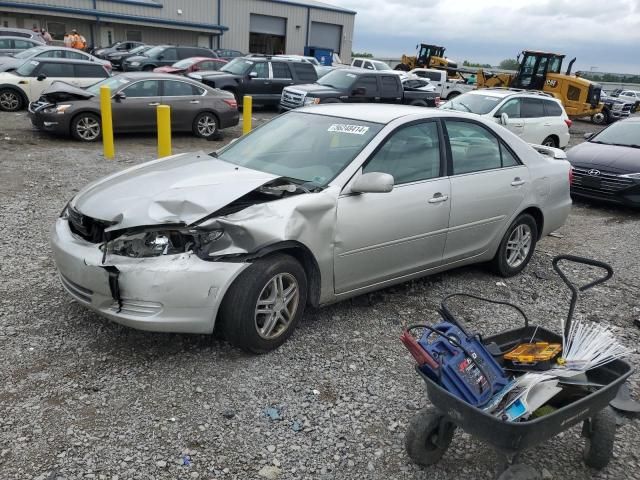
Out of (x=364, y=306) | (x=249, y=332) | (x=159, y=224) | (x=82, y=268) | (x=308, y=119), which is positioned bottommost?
(x=364, y=306)

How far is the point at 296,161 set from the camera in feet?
14.4

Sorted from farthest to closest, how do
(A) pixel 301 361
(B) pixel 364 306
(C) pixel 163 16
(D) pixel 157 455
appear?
1. (C) pixel 163 16
2. (B) pixel 364 306
3. (A) pixel 301 361
4. (D) pixel 157 455

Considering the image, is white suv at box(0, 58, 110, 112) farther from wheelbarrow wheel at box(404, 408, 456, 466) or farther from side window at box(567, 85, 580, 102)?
side window at box(567, 85, 580, 102)

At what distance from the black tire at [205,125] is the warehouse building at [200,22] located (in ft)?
91.7

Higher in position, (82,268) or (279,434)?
(82,268)

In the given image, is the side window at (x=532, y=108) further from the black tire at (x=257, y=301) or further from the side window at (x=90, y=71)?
the black tire at (x=257, y=301)

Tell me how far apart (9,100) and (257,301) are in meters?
12.6

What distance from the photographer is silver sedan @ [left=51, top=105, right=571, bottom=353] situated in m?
3.44

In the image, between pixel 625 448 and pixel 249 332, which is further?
pixel 249 332

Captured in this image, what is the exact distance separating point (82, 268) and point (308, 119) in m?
2.28

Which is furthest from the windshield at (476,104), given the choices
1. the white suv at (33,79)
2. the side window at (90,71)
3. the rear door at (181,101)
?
the side window at (90,71)

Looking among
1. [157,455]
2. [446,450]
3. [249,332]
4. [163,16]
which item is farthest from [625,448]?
[163,16]

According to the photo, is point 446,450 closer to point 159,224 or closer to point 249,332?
point 249,332

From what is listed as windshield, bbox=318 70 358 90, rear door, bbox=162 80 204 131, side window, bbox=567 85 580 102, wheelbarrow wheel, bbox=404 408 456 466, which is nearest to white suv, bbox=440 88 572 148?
windshield, bbox=318 70 358 90
